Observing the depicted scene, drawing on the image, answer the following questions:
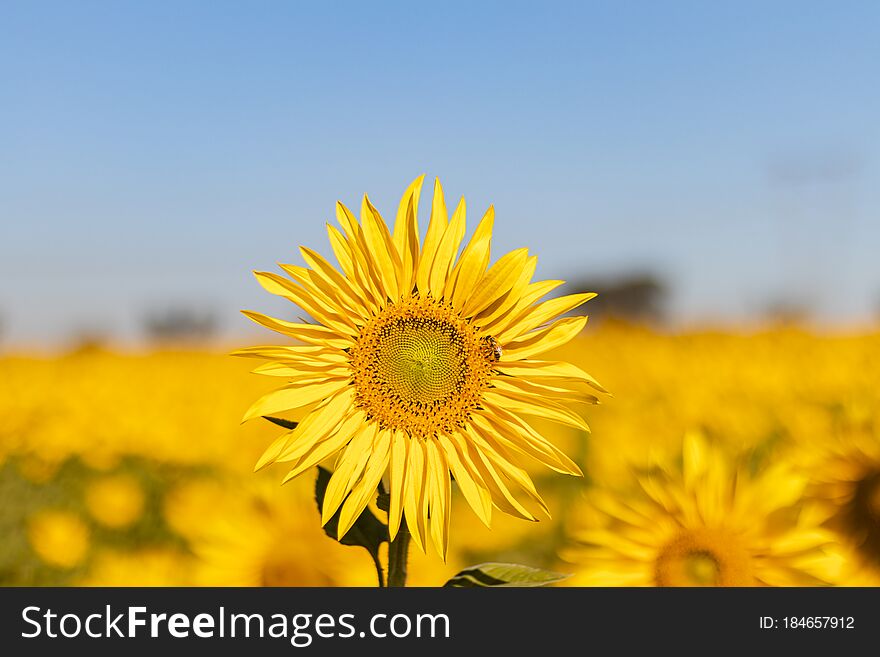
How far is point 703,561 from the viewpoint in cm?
206

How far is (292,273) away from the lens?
1.29 m

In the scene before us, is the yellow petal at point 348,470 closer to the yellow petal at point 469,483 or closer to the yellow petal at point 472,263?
the yellow petal at point 469,483

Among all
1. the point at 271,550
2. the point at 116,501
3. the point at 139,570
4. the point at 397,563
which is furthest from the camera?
the point at 116,501

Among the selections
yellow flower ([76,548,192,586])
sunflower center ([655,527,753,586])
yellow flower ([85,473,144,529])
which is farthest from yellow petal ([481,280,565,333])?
yellow flower ([85,473,144,529])

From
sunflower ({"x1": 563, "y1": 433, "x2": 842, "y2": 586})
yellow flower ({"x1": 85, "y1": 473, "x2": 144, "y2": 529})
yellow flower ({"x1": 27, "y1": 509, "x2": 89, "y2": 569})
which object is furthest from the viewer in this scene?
yellow flower ({"x1": 85, "y1": 473, "x2": 144, "y2": 529})

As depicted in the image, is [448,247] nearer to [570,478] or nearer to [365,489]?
[365,489]

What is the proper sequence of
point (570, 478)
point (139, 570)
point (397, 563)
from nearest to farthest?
point (397, 563) → point (139, 570) → point (570, 478)

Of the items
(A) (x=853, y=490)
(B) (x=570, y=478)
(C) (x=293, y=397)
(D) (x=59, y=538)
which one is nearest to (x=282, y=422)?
(C) (x=293, y=397)

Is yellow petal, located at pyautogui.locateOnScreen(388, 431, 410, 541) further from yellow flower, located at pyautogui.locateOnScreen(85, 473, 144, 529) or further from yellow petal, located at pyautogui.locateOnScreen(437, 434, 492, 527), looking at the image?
yellow flower, located at pyautogui.locateOnScreen(85, 473, 144, 529)

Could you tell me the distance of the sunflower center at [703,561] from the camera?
80.4 inches

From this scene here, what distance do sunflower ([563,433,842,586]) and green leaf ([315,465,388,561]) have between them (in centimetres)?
89

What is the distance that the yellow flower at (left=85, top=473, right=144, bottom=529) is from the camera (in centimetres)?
532

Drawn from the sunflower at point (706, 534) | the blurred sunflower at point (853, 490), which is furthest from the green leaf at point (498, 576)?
the blurred sunflower at point (853, 490)

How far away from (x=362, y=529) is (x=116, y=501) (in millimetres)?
4664
